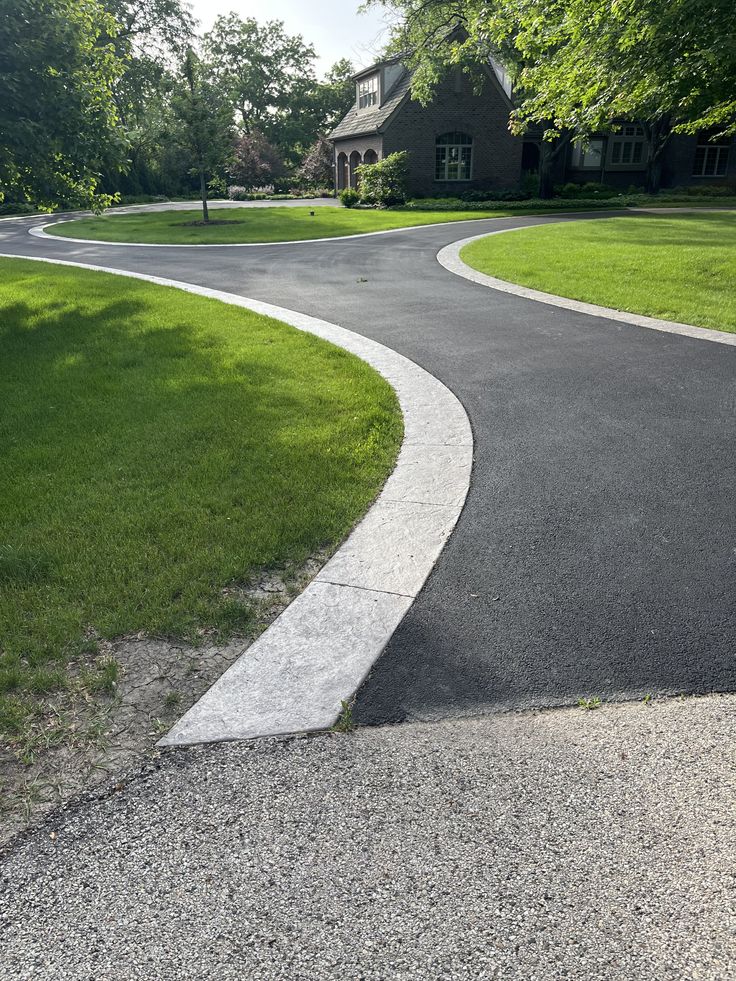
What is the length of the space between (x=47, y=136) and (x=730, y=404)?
35.4 ft

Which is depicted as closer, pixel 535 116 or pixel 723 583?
pixel 723 583

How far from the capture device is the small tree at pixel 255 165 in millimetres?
50219

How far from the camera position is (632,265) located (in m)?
13.8

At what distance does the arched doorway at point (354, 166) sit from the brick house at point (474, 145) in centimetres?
7

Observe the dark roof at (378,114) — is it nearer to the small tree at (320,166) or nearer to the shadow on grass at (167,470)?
the small tree at (320,166)

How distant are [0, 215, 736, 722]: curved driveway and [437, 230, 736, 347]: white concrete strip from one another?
39 cm

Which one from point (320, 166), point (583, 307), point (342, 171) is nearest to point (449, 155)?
point (342, 171)

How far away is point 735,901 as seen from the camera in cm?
203

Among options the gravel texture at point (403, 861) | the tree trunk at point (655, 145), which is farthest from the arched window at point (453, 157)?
the gravel texture at point (403, 861)

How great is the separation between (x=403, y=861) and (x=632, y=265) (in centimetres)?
1408

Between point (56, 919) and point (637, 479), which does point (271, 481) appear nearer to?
point (637, 479)

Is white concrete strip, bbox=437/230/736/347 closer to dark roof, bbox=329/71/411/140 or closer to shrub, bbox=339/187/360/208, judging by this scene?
shrub, bbox=339/187/360/208

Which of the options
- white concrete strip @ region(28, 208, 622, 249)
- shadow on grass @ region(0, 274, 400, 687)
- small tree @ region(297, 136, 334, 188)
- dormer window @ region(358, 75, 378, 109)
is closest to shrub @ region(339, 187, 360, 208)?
dormer window @ region(358, 75, 378, 109)

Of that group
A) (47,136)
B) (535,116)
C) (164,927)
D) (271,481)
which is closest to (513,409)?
(271,481)
